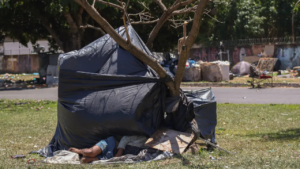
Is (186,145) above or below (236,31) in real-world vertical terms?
below

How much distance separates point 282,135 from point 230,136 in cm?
93

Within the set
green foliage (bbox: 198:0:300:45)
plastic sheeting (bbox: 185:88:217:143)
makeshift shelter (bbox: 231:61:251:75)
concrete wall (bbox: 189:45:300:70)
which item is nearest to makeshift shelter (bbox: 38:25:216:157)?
plastic sheeting (bbox: 185:88:217:143)

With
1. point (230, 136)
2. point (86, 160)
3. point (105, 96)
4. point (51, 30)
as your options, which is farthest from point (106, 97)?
point (51, 30)

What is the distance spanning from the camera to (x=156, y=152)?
560 cm

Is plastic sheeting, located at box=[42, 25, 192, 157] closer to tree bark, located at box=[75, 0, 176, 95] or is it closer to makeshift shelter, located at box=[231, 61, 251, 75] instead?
tree bark, located at box=[75, 0, 176, 95]

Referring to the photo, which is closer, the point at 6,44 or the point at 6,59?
the point at 6,59

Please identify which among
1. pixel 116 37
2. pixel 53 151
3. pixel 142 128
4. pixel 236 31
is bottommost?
pixel 53 151

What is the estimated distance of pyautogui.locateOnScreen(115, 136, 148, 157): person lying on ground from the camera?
5.75 metres

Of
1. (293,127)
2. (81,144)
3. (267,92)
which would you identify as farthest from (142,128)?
(267,92)

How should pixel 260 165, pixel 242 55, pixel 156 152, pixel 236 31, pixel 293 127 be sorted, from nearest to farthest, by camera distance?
pixel 260 165 < pixel 156 152 < pixel 293 127 < pixel 242 55 < pixel 236 31

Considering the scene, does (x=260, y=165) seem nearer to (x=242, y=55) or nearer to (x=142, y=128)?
(x=142, y=128)

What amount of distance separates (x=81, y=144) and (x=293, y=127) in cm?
448

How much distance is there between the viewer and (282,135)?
7312 millimetres

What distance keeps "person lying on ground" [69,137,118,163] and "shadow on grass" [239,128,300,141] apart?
2.81 m
